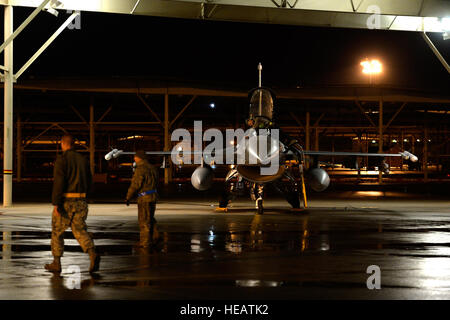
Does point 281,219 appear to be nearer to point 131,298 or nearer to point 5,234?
point 5,234

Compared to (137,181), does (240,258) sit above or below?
below

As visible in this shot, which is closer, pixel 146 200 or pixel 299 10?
pixel 146 200

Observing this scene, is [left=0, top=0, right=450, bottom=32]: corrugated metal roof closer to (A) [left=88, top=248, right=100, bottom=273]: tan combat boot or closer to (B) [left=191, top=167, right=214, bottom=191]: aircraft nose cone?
(B) [left=191, top=167, right=214, bottom=191]: aircraft nose cone

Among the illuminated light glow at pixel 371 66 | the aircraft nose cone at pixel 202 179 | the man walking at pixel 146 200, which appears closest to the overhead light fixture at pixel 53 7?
the aircraft nose cone at pixel 202 179

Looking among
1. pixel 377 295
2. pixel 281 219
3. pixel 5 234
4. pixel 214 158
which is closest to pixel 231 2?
pixel 214 158

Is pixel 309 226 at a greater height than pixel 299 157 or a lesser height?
lesser

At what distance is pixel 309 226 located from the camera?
17.0 metres

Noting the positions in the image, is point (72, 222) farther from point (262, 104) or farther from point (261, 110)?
point (262, 104)

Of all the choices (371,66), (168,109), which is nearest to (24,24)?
(168,109)

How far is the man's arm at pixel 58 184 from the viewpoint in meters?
9.45

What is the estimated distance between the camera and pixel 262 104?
2050 cm

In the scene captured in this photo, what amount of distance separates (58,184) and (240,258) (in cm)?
333

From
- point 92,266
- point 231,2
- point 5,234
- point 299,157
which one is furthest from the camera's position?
point 231,2

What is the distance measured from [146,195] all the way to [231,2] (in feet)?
41.4
